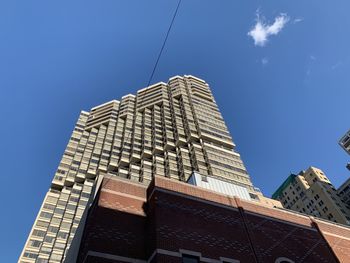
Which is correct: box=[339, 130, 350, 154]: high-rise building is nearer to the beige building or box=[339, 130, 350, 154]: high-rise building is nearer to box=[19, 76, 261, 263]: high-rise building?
the beige building

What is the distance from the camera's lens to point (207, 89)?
305 ft

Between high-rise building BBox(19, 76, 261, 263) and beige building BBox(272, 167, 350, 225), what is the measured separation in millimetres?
26456

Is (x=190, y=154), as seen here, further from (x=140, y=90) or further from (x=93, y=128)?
(x=140, y=90)

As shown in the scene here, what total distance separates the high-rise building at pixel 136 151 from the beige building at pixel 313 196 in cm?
2646

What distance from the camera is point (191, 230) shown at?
55.7ft

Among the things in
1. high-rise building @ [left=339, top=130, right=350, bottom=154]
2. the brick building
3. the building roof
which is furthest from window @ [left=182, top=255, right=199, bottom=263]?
high-rise building @ [left=339, top=130, right=350, bottom=154]

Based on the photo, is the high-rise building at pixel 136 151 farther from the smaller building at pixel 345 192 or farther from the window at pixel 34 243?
the smaller building at pixel 345 192

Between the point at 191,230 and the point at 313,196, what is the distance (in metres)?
75.5

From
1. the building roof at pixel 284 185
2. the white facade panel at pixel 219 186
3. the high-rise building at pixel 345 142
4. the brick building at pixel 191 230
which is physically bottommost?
the brick building at pixel 191 230

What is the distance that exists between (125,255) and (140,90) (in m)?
82.5

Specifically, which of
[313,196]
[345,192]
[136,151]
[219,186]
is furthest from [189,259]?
[345,192]

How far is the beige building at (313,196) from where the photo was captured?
7394 cm

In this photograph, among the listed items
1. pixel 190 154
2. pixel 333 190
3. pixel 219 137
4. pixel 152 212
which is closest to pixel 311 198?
pixel 333 190

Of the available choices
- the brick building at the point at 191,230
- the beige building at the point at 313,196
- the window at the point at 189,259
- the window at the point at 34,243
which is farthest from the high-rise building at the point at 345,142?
the window at the point at 189,259
